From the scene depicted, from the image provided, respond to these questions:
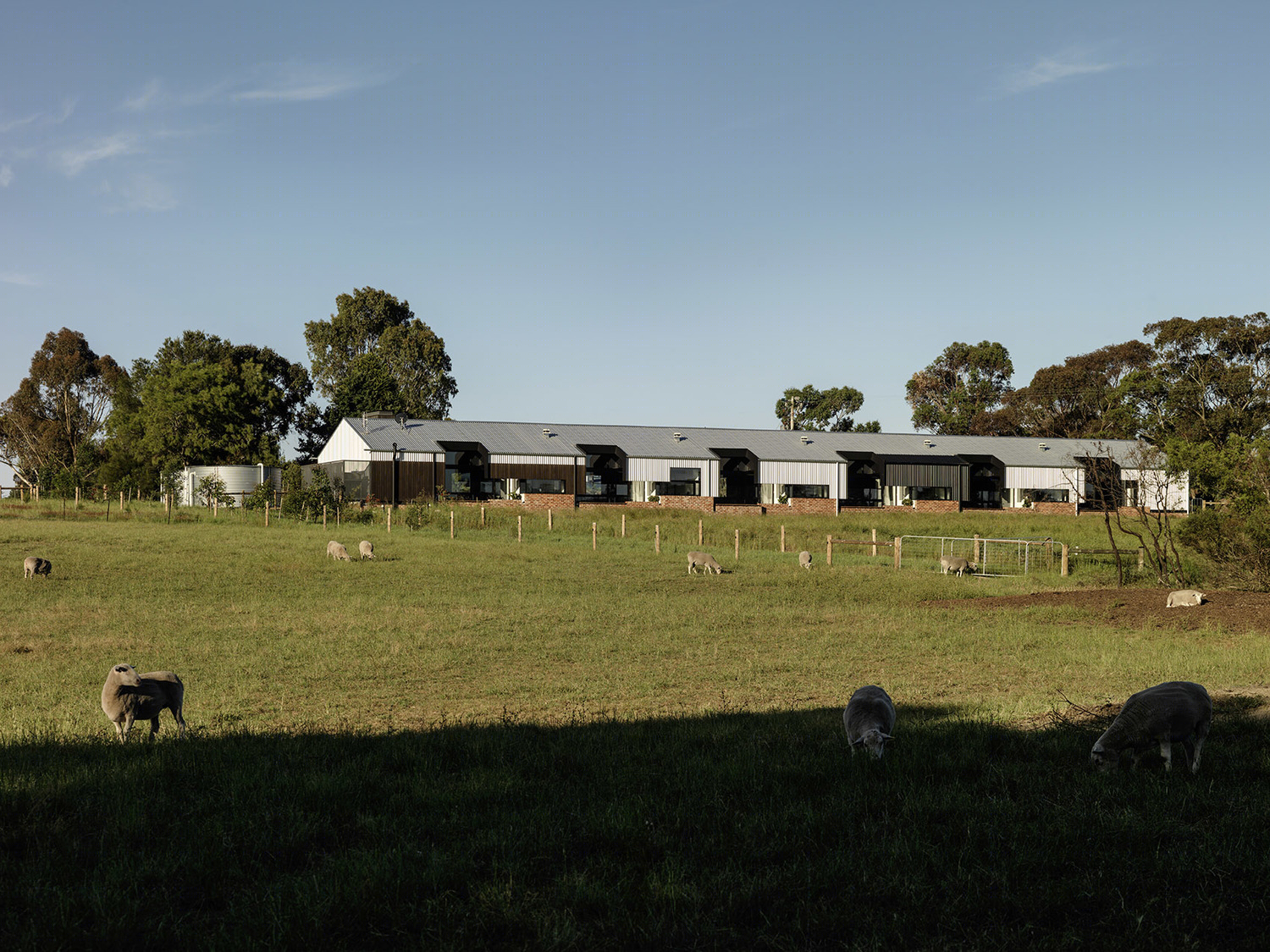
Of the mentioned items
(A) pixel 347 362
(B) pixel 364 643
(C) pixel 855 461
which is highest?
(A) pixel 347 362

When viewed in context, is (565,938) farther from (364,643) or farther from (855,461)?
(855,461)

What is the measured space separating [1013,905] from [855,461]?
239ft

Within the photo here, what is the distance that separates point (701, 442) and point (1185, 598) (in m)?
54.9

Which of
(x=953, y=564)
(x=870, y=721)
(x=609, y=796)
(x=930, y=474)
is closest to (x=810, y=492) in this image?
(x=930, y=474)

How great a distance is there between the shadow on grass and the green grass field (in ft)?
0.08

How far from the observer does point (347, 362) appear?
95375mm

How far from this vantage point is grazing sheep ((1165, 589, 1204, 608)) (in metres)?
20.1

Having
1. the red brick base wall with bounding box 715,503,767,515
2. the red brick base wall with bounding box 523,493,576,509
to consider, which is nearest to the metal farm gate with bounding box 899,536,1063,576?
the red brick base wall with bounding box 715,503,767,515

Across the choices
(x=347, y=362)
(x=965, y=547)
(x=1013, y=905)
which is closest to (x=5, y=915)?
(x=1013, y=905)

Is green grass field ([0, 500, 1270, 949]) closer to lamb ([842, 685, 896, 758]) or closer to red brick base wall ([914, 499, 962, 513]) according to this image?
lamb ([842, 685, 896, 758])

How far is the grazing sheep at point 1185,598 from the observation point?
66.0 feet

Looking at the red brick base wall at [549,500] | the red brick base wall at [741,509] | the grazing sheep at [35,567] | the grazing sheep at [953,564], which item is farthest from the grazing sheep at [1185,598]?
the red brick base wall at [549,500]

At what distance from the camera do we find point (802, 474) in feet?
242

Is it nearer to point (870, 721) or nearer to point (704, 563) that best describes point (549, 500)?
point (704, 563)
